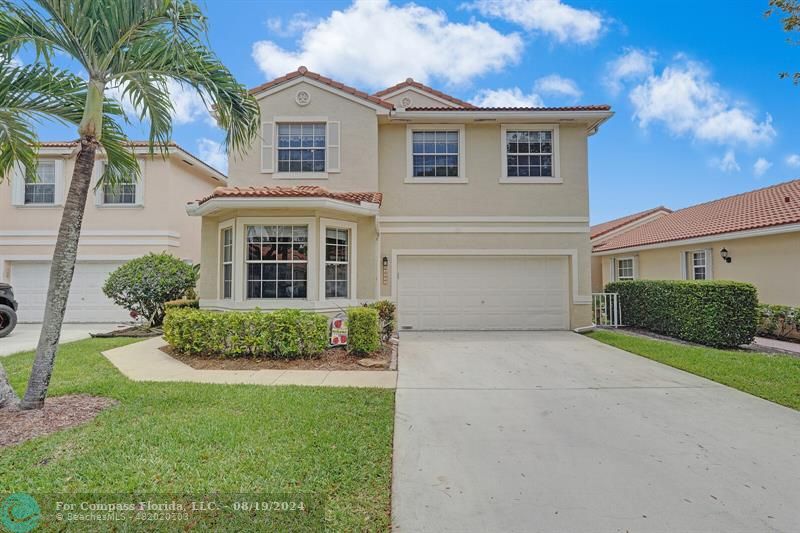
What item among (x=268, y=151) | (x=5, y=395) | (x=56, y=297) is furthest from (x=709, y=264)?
(x=5, y=395)

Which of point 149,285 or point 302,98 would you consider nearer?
point 302,98

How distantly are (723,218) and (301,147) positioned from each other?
1506cm

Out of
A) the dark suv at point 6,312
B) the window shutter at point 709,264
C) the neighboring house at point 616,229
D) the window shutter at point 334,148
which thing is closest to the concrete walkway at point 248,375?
the window shutter at point 334,148

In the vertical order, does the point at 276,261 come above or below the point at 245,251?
below

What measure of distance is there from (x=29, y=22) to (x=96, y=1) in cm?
86

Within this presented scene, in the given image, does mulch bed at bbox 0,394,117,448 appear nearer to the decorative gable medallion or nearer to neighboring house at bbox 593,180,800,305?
the decorative gable medallion

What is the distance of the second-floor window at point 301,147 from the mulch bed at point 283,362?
231 inches

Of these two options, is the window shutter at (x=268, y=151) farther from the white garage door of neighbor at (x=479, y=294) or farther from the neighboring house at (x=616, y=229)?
the neighboring house at (x=616, y=229)

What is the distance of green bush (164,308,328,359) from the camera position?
7723 mm

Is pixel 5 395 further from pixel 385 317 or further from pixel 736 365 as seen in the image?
pixel 736 365

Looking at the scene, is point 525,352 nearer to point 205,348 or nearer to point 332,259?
point 332,259

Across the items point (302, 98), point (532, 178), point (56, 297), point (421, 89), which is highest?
point (421, 89)

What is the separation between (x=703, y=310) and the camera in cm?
955

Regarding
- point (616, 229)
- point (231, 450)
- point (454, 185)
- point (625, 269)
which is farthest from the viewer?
point (616, 229)
